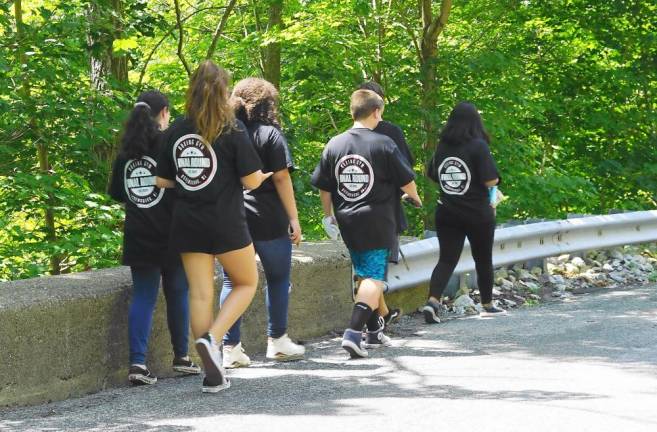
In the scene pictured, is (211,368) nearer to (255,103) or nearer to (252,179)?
(252,179)

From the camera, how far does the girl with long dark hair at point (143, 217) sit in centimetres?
652

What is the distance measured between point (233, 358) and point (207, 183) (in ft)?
4.51

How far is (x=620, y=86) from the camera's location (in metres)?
16.2

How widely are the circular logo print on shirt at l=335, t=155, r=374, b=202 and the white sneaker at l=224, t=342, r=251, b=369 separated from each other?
4.21 ft

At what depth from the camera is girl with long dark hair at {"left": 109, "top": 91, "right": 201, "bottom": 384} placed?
652 centimetres

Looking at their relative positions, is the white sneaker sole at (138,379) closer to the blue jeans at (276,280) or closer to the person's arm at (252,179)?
the blue jeans at (276,280)

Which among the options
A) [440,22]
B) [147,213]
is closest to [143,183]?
[147,213]

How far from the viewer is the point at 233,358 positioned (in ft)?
22.9

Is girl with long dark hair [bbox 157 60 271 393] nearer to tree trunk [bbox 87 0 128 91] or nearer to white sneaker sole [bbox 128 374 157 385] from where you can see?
white sneaker sole [bbox 128 374 157 385]

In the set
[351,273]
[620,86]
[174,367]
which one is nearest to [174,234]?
[174,367]

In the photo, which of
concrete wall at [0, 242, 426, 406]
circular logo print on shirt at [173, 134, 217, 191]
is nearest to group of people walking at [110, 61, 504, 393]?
circular logo print on shirt at [173, 134, 217, 191]

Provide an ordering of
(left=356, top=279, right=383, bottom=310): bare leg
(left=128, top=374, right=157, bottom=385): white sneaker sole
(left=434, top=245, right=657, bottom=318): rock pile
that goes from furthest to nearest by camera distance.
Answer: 1. (left=434, top=245, right=657, bottom=318): rock pile
2. (left=356, top=279, right=383, bottom=310): bare leg
3. (left=128, top=374, right=157, bottom=385): white sneaker sole

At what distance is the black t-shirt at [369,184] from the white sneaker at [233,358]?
108 centimetres

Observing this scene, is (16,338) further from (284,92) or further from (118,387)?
(284,92)
